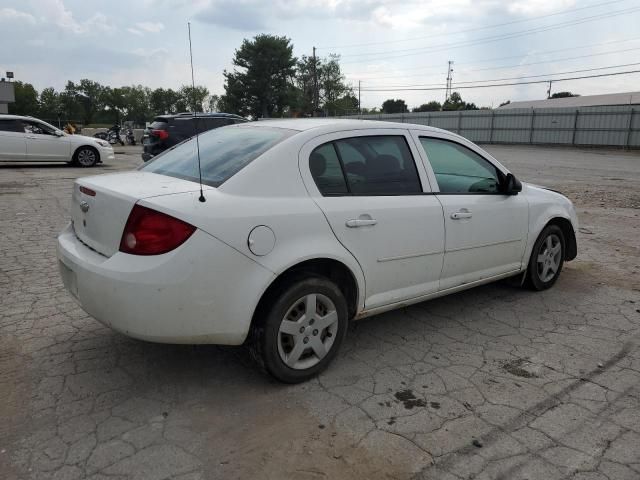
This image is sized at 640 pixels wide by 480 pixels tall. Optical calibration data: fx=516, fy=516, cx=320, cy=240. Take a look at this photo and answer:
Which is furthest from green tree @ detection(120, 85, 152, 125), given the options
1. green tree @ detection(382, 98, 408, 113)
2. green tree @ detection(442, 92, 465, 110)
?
green tree @ detection(442, 92, 465, 110)

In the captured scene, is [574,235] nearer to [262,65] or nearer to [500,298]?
[500,298]

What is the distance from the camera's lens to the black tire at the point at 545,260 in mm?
4738

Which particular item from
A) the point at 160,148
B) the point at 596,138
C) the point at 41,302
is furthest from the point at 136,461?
the point at 596,138

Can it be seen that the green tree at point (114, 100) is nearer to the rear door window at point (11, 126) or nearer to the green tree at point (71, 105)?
the green tree at point (71, 105)

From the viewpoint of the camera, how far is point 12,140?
49.6 ft

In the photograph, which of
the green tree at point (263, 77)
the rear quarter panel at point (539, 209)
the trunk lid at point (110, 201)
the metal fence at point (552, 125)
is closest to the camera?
the trunk lid at point (110, 201)

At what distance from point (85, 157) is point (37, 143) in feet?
5.00

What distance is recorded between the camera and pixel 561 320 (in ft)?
13.9

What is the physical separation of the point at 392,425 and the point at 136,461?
1.29 meters

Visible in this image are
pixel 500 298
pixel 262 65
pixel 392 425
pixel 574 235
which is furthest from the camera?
pixel 262 65

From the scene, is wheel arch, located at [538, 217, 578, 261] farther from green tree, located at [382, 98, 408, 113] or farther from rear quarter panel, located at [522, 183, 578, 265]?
green tree, located at [382, 98, 408, 113]

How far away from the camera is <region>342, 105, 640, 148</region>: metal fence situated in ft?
97.4

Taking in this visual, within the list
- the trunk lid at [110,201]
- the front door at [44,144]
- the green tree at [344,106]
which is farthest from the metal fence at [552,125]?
the green tree at [344,106]

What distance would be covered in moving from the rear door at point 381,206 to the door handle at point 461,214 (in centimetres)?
15
